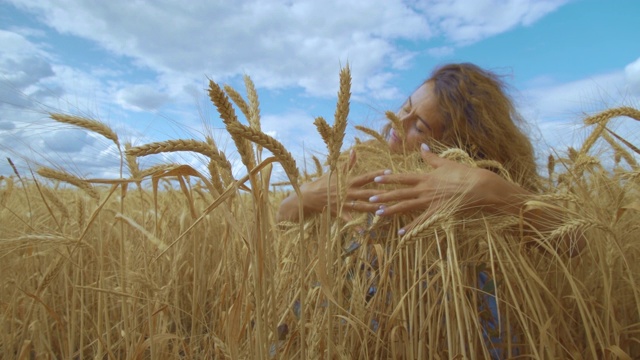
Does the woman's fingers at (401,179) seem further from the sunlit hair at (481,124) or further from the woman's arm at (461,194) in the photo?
the sunlit hair at (481,124)

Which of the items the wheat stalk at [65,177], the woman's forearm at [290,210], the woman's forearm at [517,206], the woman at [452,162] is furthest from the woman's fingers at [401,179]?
the wheat stalk at [65,177]

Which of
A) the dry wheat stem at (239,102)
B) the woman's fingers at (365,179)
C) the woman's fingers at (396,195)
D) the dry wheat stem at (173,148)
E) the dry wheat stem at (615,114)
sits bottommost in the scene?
the woman's fingers at (396,195)

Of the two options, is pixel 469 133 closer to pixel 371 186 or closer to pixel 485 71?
pixel 485 71

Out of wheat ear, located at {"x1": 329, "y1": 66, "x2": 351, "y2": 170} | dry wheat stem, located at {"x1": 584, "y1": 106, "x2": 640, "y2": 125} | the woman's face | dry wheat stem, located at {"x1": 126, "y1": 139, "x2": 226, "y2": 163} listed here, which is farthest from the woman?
dry wheat stem, located at {"x1": 126, "y1": 139, "x2": 226, "y2": 163}

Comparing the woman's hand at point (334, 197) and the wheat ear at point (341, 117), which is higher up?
the wheat ear at point (341, 117)

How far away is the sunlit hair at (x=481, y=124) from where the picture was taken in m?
2.36

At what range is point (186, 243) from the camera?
7.04 ft

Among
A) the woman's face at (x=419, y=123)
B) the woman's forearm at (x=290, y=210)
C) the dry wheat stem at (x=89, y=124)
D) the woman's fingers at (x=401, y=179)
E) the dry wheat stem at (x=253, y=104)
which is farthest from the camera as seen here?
the woman's face at (x=419, y=123)

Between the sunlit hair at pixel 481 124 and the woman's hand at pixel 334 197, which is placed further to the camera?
the sunlit hair at pixel 481 124

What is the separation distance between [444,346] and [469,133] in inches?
57.9

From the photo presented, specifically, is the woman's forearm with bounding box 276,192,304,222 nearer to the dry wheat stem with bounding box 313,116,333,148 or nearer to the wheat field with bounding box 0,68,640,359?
the wheat field with bounding box 0,68,640,359

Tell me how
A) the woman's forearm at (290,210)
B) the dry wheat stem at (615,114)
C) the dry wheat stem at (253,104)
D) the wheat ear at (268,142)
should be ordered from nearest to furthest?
the wheat ear at (268,142) < the dry wheat stem at (253,104) < the dry wheat stem at (615,114) < the woman's forearm at (290,210)

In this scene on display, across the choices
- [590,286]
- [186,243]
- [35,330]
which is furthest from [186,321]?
[590,286]

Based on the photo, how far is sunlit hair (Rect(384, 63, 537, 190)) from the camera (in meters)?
2.36
